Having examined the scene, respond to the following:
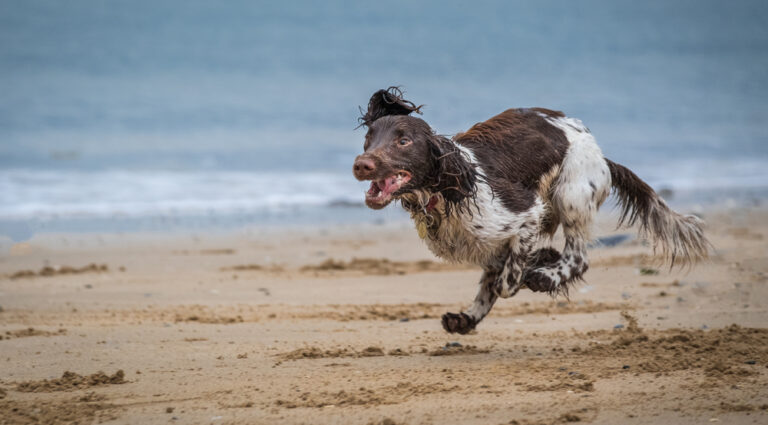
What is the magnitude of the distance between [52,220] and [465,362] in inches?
377

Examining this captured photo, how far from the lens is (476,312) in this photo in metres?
5.52

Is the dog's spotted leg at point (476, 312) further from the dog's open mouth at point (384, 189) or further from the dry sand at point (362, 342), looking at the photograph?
the dog's open mouth at point (384, 189)

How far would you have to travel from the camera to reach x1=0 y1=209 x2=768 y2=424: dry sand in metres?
4.10

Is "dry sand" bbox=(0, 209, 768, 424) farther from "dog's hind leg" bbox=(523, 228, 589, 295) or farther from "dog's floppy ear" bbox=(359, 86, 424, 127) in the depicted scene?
"dog's floppy ear" bbox=(359, 86, 424, 127)

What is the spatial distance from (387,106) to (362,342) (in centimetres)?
166


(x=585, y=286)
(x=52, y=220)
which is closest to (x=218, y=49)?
(x=52, y=220)

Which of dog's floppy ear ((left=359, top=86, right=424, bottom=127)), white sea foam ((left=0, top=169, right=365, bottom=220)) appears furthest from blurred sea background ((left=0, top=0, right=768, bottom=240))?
dog's floppy ear ((left=359, top=86, right=424, bottom=127))

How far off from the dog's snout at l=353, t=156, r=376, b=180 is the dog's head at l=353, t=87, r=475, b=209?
6 cm

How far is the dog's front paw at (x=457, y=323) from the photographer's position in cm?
530

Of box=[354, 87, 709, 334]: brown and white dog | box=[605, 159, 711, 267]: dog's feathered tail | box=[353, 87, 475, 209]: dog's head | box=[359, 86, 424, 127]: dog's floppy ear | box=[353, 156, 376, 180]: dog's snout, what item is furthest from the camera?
box=[605, 159, 711, 267]: dog's feathered tail

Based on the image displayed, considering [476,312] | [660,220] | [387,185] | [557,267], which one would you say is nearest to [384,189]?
[387,185]

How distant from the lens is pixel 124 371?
195 inches

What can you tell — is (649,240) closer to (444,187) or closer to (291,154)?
(444,187)

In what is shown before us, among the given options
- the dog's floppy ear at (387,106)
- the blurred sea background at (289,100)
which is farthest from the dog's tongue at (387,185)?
the blurred sea background at (289,100)
